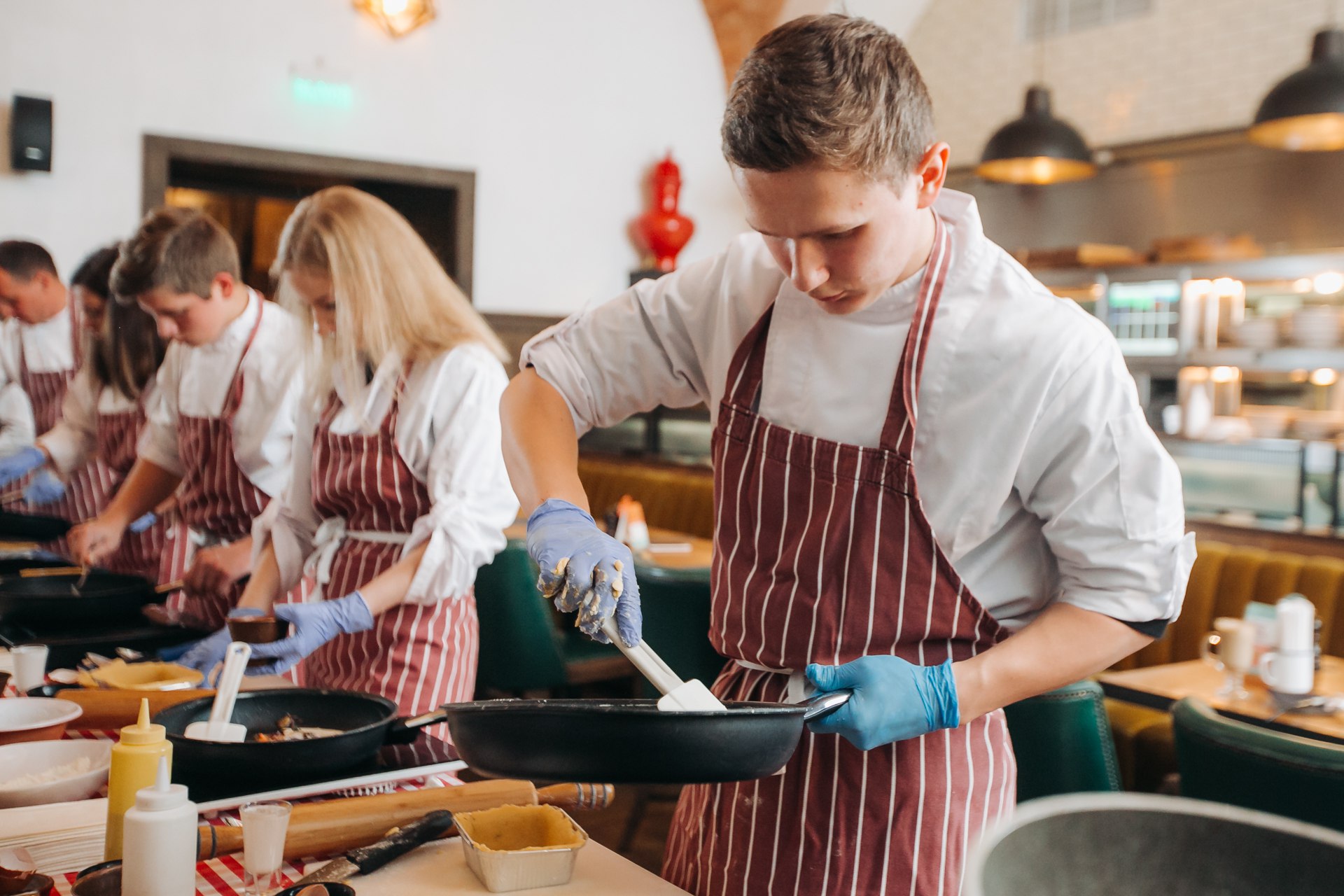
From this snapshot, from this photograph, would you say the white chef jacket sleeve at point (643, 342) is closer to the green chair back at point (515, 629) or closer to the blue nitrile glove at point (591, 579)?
the blue nitrile glove at point (591, 579)

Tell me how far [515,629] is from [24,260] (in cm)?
228

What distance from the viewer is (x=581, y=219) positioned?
7363mm

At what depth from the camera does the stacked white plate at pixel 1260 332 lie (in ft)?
18.2

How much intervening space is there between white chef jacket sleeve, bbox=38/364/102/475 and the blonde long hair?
6.59 feet

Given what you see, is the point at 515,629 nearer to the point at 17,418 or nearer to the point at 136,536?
the point at 136,536

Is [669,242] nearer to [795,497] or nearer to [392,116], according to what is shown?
[392,116]

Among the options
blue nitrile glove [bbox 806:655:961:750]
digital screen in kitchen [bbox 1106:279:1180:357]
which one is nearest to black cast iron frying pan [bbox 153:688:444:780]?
blue nitrile glove [bbox 806:655:961:750]

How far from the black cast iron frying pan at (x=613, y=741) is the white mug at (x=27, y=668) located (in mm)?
1208

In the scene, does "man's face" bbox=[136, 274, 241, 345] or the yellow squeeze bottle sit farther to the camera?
"man's face" bbox=[136, 274, 241, 345]

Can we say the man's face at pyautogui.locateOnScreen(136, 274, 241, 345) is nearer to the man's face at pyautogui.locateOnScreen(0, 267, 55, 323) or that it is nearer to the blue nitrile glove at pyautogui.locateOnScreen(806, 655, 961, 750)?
the man's face at pyautogui.locateOnScreen(0, 267, 55, 323)

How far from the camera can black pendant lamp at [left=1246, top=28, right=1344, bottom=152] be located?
4234 mm

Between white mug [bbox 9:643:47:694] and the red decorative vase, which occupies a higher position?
the red decorative vase

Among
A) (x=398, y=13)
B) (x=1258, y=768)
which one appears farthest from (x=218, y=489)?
(x=398, y=13)

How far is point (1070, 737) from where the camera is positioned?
7.09 ft
